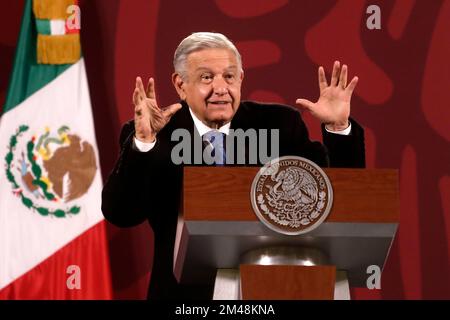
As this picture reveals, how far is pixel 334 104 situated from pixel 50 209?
2.37 meters

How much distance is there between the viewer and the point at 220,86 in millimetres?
3947

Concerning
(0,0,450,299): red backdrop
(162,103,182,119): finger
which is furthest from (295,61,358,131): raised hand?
(0,0,450,299): red backdrop

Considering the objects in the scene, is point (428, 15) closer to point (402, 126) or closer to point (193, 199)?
point (402, 126)

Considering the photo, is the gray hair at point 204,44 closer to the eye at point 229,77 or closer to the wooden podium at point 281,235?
the eye at point 229,77

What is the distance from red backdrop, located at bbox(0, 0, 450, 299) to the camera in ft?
19.5

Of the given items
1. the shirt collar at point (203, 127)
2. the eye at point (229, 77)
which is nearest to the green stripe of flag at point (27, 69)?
the shirt collar at point (203, 127)

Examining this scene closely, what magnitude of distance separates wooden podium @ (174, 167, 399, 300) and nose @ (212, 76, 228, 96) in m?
0.79

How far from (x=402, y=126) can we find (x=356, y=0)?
76 cm

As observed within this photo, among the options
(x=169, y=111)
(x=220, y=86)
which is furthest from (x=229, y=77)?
(x=169, y=111)

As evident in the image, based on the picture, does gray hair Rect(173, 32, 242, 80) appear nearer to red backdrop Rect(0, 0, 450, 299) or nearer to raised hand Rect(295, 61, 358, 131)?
raised hand Rect(295, 61, 358, 131)

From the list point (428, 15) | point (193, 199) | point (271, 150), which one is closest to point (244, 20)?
point (428, 15)

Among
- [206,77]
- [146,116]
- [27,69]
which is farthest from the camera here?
[27,69]

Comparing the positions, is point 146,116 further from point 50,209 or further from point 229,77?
point 50,209

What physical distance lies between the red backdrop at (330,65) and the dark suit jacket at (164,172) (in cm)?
186
